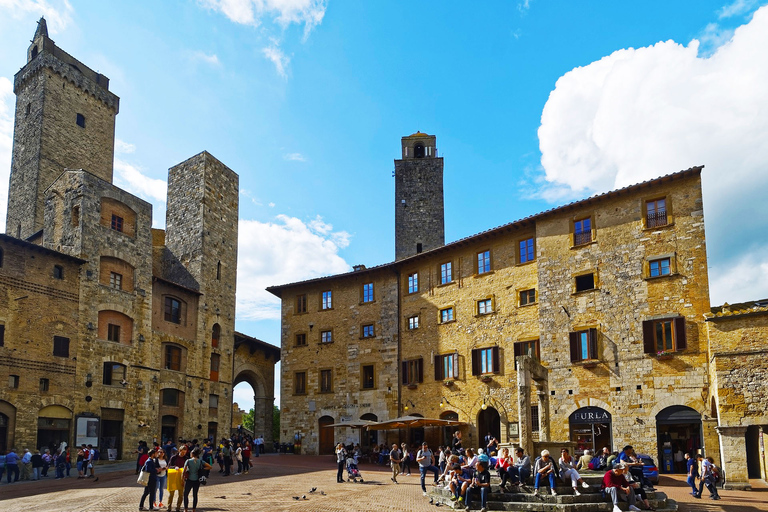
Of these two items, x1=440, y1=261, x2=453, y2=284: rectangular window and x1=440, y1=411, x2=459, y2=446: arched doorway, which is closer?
x1=440, y1=411, x2=459, y2=446: arched doorway

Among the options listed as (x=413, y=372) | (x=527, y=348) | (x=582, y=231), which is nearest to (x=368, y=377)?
(x=413, y=372)

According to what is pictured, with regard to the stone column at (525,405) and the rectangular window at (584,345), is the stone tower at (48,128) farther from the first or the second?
the rectangular window at (584,345)

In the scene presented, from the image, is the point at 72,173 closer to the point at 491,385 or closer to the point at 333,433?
the point at 333,433

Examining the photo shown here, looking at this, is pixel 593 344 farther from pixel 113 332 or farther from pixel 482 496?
pixel 113 332

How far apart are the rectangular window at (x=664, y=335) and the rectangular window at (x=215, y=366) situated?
2607cm

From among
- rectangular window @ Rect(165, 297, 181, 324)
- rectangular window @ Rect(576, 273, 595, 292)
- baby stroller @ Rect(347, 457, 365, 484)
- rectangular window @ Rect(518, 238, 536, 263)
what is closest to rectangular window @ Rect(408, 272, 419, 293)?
rectangular window @ Rect(518, 238, 536, 263)

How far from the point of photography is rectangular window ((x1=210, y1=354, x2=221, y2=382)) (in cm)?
4242

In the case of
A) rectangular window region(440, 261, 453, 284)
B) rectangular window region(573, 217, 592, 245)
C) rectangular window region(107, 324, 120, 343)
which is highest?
rectangular window region(573, 217, 592, 245)

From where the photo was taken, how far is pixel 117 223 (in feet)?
121

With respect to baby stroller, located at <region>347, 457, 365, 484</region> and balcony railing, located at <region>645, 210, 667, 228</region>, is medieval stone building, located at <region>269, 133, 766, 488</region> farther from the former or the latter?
baby stroller, located at <region>347, 457, 365, 484</region>

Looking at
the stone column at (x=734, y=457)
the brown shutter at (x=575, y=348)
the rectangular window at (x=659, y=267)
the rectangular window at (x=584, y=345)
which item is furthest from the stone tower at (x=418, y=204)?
the stone column at (x=734, y=457)

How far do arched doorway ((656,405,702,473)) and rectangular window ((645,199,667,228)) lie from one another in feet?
27.1

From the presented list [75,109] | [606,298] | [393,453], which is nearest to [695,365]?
[606,298]

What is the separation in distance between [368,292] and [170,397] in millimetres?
13555
